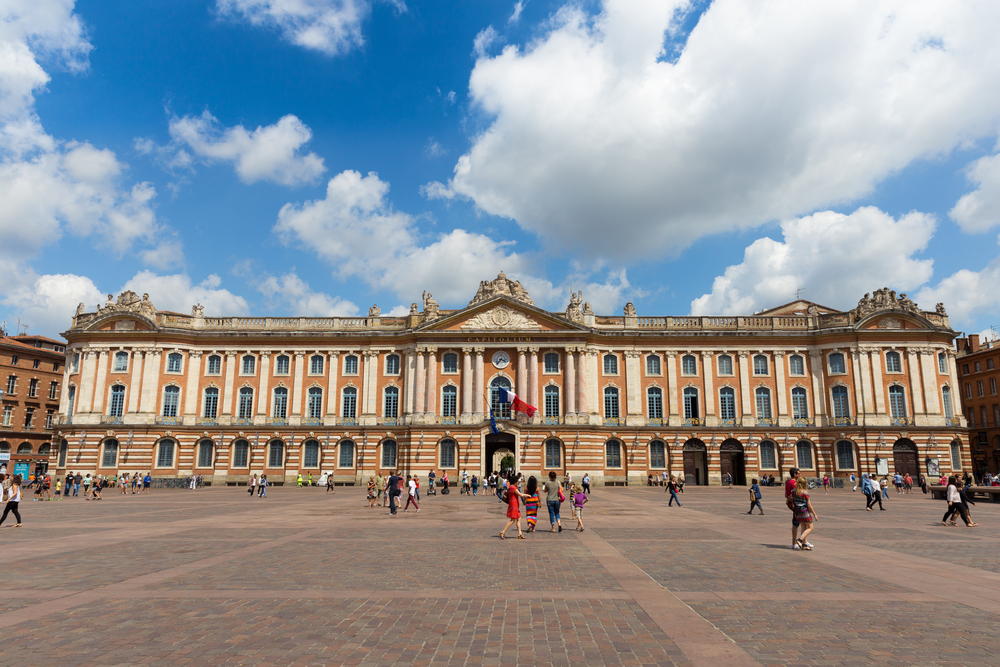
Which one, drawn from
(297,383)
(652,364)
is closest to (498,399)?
→ (652,364)

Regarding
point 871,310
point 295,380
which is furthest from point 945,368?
point 295,380

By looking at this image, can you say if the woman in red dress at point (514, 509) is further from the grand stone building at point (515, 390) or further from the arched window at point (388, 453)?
the arched window at point (388, 453)

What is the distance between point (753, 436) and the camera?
53375 millimetres

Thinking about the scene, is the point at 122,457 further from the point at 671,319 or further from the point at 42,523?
the point at 671,319

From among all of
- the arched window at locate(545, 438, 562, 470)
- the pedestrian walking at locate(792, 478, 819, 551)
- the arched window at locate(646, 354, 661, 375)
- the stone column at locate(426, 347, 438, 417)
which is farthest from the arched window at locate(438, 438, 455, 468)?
the pedestrian walking at locate(792, 478, 819, 551)

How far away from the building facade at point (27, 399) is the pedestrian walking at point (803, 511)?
75.3 metres

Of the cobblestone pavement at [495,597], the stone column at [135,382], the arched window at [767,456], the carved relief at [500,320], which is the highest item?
the carved relief at [500,320]

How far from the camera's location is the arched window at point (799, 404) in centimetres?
5397

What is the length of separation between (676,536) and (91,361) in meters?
54.2

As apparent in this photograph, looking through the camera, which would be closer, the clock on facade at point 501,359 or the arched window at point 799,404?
the arched window at point 799,404

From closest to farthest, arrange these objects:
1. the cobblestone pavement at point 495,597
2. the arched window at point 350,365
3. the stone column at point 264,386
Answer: the cobblestone pavement at point 495,597
the stone column at point 264,386
the arched window at point 350,365

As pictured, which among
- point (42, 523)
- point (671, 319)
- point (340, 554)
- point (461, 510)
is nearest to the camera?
point (340, 554)

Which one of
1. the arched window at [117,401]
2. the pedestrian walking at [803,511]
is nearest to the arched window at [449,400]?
the arched window at [117,401]

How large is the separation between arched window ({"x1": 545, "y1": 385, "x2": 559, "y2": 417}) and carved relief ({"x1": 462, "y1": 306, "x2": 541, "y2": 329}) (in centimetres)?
549
